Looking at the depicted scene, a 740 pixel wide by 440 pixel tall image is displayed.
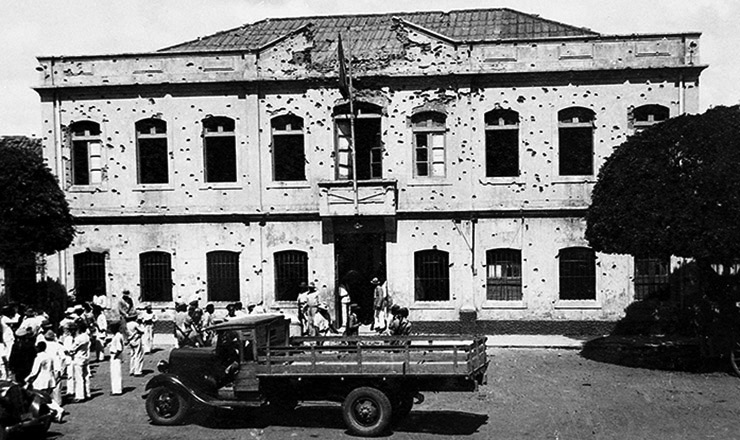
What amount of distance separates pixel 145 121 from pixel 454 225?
34.0 feet

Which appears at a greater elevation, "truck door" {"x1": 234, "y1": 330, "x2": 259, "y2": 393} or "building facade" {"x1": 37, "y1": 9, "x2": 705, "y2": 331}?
"building facade" {"x1": 37, "y1": 9, "x2": 705, "y2": 331}

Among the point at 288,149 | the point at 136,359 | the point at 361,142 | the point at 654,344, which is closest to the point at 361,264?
the point at 361,142

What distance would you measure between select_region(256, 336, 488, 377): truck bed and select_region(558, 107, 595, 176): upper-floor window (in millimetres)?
11641

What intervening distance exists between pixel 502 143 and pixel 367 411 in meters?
13.1

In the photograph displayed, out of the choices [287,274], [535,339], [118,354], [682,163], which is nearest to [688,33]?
[682,163]

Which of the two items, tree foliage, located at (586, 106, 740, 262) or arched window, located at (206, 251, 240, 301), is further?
arched window, located at (206, 251, 240, 301)

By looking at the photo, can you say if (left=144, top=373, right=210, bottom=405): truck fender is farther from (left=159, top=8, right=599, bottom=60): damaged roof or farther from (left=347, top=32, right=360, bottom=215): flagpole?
(left=159, top=8, right=599, bottom=60): damaged roof

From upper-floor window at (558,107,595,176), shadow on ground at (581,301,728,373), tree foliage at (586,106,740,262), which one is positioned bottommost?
shadow on ground at (581,301,728,373)

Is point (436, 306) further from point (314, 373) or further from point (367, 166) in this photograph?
point (314, 373)

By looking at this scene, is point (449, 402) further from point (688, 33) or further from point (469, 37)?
point (469, 37)

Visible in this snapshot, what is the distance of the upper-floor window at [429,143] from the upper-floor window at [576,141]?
3562 millimetres

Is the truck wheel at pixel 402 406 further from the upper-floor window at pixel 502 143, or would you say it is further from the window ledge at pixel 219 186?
the window ledge at pixel 219 186

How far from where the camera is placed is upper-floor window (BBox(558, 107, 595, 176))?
77.1 feet

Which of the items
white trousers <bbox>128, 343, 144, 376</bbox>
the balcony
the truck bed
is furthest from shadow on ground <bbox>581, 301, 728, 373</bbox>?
white trousers <bbox>128, 343, 144, 376</bbox>
